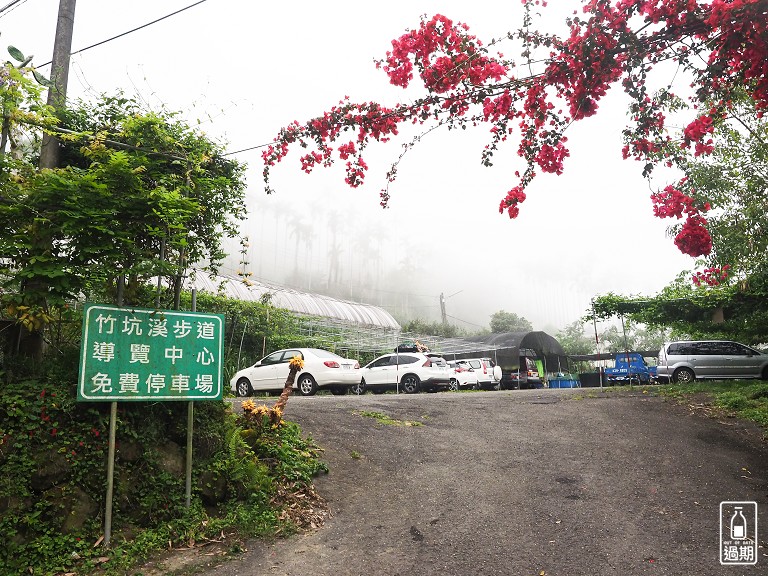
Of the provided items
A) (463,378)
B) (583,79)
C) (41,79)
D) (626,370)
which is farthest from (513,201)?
(626,370)

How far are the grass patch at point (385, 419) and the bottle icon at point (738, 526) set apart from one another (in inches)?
186

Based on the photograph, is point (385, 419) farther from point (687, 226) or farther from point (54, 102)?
point (54, 102)

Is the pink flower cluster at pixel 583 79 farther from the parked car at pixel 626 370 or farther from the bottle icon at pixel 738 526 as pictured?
the parked car at pixel 626 370

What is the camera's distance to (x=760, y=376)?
16.8 meters

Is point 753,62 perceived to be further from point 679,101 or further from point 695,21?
point 679,101

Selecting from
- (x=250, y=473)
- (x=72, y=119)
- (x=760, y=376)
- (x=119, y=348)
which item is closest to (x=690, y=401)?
(x=760, y=376)

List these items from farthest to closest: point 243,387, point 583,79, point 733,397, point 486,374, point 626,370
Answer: point 626,370, point 486,374, point 243,387, point 733,397, point 583,79

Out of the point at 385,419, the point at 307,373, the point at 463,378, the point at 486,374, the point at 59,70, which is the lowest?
the point at 385,419

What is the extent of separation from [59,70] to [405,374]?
492 inches

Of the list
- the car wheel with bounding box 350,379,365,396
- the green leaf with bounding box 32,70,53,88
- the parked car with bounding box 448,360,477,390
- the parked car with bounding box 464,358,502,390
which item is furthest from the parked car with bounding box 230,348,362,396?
the green leaf with bounding box 32,70,53,88

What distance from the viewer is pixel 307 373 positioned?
1467cm

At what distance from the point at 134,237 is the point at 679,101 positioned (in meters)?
9.66

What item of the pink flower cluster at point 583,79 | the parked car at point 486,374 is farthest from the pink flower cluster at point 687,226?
the parked car at point 486,374

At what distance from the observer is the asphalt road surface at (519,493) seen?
14.4 ft
